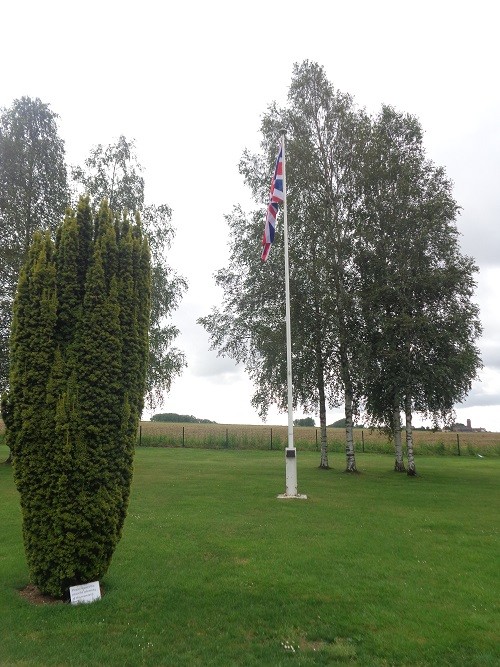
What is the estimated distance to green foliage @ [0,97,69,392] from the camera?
70.0 ft

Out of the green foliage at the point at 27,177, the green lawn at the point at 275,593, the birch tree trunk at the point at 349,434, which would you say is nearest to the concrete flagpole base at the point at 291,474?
the green lawn at the point at 275,593

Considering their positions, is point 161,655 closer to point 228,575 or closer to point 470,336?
point 228,575

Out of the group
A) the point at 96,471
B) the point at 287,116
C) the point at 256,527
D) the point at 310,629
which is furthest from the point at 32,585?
the point at 287,116

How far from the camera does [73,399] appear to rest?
18.6 feet

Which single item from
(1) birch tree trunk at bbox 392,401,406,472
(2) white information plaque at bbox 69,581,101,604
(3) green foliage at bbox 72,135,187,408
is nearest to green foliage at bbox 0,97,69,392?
(3) green foliage at bbox 72,135,187,408

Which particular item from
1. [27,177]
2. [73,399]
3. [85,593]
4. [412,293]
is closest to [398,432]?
[412,293]

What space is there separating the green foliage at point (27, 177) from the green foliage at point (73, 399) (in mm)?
16315

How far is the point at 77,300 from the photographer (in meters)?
5.97

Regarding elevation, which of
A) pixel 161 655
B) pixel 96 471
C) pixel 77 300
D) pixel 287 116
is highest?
pixel 287 116

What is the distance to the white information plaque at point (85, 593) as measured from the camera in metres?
5.59

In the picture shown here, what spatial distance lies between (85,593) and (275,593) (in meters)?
2.15

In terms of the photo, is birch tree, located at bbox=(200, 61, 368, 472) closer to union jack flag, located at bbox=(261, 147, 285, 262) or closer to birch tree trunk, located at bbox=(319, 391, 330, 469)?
birch tree trunk, located at bbox=(319, 391, 330, 469)

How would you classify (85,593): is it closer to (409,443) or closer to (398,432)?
(409,443)

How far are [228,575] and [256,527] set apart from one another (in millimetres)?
2938
